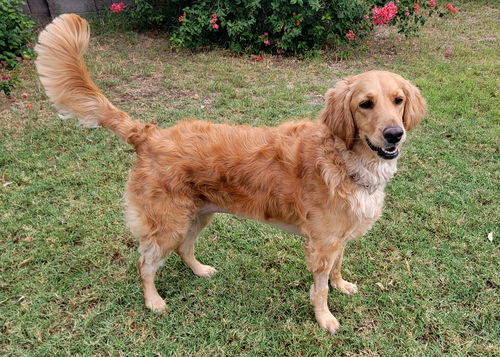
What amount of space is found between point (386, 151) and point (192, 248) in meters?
1.95

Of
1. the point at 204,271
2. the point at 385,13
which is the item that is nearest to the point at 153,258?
the point at 204,271

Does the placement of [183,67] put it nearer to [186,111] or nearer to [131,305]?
[186,111]

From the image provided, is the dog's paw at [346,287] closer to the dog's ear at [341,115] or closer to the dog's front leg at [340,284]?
the dog's front leg at [340,284]

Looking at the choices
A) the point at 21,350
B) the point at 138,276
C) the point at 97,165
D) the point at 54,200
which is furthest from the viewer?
the point at 97,165

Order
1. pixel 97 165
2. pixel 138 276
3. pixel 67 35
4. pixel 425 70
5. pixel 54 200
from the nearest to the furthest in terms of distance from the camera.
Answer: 1. pixel 67 35
2. pixel 138 276
3. pixel 54 200
4. pixel 97 165
5. pixel 425 70

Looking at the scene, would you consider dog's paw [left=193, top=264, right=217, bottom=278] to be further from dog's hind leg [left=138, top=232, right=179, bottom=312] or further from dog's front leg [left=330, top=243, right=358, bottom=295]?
dog's front leg [left=330, top=243, right=358, bottom=295]

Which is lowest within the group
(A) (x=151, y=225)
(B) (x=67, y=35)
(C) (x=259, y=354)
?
(C) (x=259, y=354)

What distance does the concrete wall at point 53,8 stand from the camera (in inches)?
370

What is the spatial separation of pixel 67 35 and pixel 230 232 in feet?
7.67

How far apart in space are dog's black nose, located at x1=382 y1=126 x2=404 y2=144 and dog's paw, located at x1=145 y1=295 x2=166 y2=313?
7.46 ft

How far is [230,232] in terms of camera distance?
4.06 meters

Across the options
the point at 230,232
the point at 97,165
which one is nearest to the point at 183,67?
the point at 97,165

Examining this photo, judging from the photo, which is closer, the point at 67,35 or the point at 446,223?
the point at 67,35

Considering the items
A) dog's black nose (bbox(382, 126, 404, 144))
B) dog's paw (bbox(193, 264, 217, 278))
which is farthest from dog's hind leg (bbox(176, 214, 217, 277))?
dog's black nose (bbox(382, 126, 404, 144))
